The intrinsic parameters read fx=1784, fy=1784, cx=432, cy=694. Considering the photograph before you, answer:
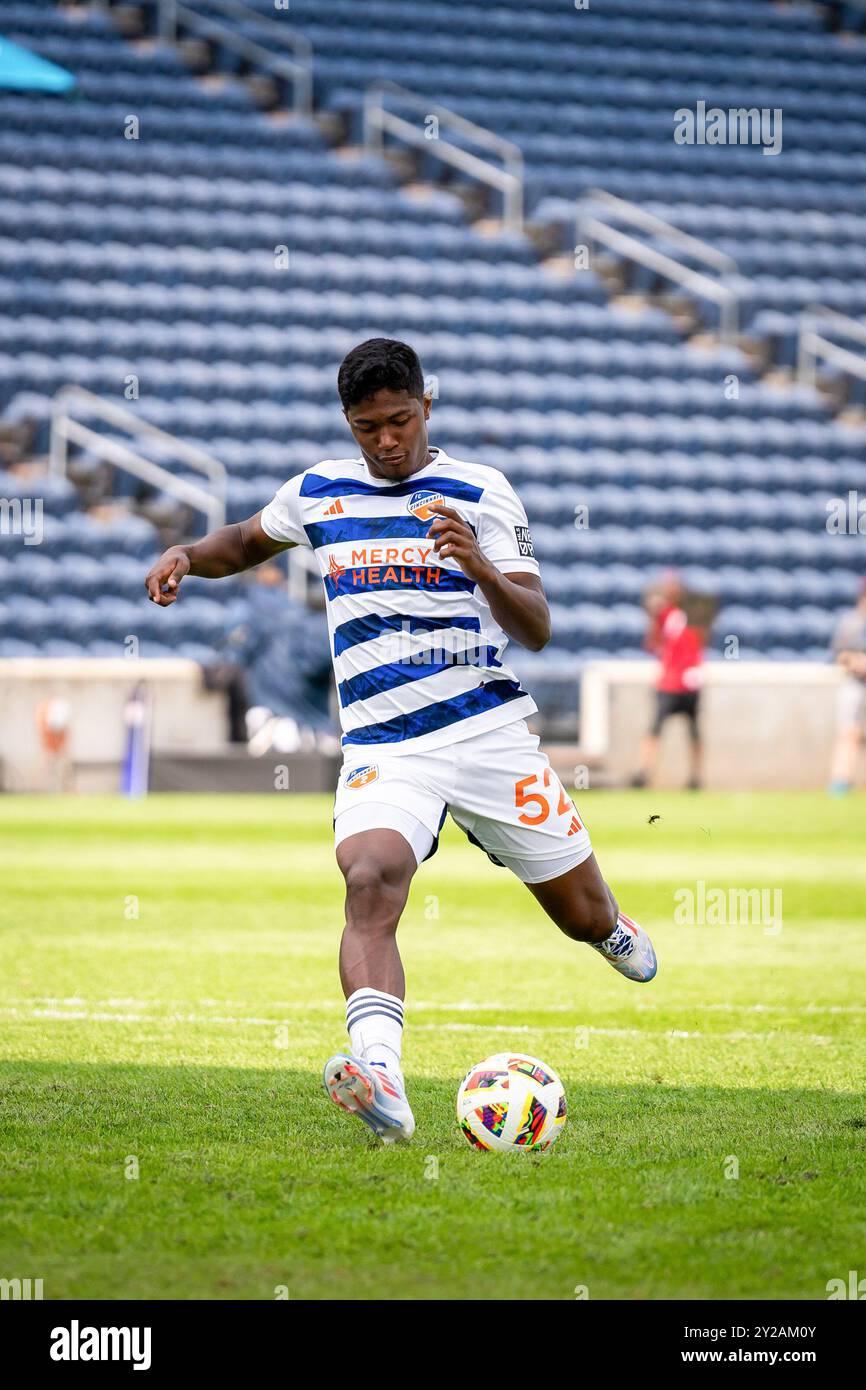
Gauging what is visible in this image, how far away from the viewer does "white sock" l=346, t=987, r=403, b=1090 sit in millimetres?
Answer: 4125

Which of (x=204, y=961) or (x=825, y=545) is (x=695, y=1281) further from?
(x=825, y=545)

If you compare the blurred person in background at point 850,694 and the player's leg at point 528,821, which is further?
the blurred person in background at point 850,694

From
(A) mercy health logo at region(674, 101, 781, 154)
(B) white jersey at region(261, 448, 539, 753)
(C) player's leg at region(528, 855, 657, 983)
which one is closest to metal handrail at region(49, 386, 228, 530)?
(A) mercy health logo at region(674, 101, 781, 154)

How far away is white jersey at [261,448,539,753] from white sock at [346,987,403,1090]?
26.9 inches

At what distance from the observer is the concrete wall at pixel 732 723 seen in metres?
18.9

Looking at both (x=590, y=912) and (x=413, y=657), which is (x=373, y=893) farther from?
(x=590, y=912)

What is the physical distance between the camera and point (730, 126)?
25.9m

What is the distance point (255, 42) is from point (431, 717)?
21760 mm

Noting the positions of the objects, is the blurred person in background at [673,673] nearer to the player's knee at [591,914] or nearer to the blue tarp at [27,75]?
the blue tarp at [27,75]

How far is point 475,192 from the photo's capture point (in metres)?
24.4

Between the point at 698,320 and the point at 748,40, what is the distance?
18.1 ft

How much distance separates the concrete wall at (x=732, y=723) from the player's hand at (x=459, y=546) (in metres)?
14.5

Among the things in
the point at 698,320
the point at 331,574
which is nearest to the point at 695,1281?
the point at 331,574
